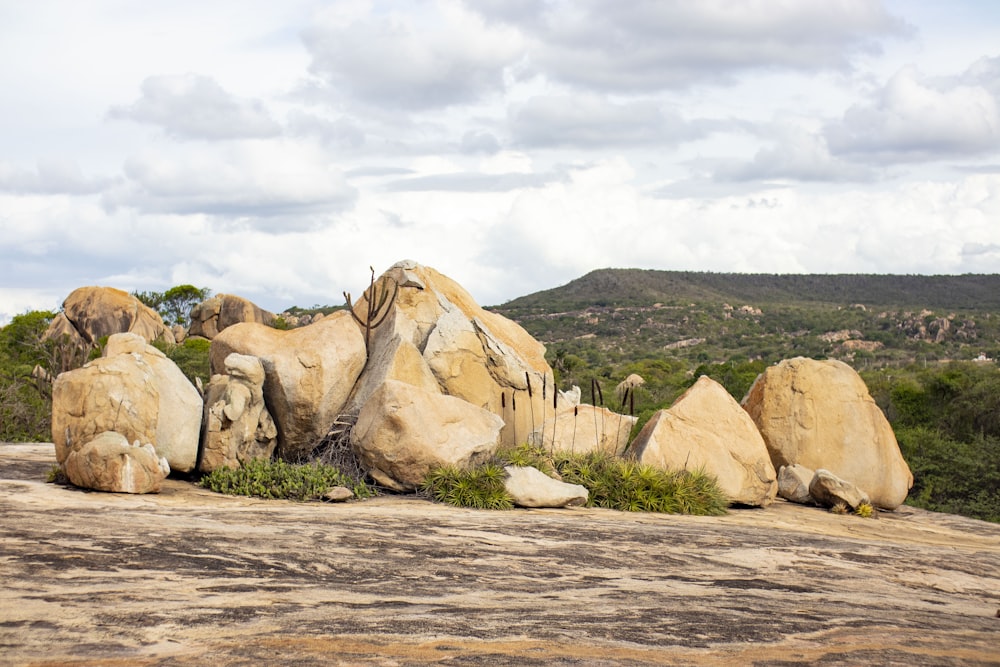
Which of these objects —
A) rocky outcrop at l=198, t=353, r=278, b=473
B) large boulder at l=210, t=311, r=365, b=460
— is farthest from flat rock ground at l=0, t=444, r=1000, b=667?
large boulder at l=210, t=311, r=365, b=460

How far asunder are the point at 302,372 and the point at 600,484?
500 centimetres

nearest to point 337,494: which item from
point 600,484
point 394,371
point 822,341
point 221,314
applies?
point 394,371

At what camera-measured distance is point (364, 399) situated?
1573 centimetres

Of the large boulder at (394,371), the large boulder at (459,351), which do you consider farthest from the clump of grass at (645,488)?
the large boulder at (394,371)

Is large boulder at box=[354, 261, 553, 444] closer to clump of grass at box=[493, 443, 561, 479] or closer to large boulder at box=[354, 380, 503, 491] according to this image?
clump of grass at box=[493, 443, 561, 479]

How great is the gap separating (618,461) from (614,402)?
1302cm

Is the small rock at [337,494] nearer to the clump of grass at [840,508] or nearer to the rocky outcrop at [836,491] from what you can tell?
the rocky outcrop at [836,491]

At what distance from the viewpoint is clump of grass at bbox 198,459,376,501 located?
13.7 meters

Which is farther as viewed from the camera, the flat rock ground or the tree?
the tree

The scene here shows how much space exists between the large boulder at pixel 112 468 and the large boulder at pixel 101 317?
34729 mm

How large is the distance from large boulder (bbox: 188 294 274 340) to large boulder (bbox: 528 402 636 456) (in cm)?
3545

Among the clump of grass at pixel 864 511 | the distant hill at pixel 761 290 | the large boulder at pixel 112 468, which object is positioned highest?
the distant hill at pixel 761 290

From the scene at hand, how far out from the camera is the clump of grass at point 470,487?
1363cm

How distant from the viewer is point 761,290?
93.3 metres
